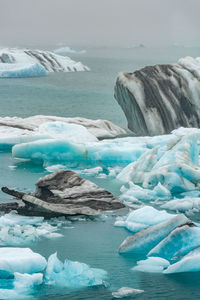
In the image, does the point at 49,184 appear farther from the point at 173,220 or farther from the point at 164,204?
the point at 173,220

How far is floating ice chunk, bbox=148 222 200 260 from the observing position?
35.3ft

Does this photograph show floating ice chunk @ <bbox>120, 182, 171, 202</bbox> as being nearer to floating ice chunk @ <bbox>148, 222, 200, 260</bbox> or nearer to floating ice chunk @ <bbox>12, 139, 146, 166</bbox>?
floating ice chunk @ <bbox>12, 139, 146, 166</bbox>

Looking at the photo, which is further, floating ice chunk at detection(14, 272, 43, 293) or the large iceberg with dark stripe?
the large iceberg with dark stripe

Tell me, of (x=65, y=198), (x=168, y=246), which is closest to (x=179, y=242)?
(x=168, y=246)

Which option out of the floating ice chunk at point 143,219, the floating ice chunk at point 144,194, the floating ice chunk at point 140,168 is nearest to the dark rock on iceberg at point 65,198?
the floating ice chunk at point 144,194

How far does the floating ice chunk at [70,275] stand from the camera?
378 inches

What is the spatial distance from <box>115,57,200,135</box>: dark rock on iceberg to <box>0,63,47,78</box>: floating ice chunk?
3889 centimetres

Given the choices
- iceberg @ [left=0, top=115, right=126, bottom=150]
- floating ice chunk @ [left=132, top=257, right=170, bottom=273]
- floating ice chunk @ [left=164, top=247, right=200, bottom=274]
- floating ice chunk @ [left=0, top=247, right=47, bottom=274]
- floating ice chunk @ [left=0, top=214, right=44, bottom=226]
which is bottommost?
iceberg @ [left=0, top=115, right=126, bottom=150]

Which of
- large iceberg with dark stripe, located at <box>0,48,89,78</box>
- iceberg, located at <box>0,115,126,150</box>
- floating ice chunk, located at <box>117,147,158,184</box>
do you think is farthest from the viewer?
large iceberg with dark stripe, located at <box>0,48,89,78</box>

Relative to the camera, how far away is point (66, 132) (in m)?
22.3

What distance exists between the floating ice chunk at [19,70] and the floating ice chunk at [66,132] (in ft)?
137

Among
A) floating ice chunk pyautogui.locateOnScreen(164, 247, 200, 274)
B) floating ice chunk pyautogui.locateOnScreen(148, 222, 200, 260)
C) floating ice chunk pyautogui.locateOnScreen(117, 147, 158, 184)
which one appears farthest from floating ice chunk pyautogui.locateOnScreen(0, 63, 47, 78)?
floating ice chunk pyautogui.locateOnScreen(164, 247, 200, 274)

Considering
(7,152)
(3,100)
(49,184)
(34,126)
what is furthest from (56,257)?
(3,100)

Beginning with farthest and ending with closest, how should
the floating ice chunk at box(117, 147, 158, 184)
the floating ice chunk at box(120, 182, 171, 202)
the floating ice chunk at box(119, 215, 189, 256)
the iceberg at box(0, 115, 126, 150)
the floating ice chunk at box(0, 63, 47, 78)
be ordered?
the floating ice chunk at box(0, 63, 47, 78), the iceberg at box(0, 115, 126, 150), the floating ice chunk at box(117, 147, 158, 184), the floating ice chunk at box(120, 182, 171, 202), the floating ice chunk at box(119, 215, 189, 256)
